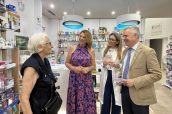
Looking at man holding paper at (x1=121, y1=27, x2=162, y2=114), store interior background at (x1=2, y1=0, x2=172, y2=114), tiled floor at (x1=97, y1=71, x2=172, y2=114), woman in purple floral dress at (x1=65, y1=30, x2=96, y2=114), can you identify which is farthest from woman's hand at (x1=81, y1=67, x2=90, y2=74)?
tiled floor at (x1=97, y1=71, x2=172, y2=114)

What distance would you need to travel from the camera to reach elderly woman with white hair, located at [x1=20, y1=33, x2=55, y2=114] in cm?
147

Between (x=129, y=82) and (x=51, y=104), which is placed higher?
(x=129, y=82)

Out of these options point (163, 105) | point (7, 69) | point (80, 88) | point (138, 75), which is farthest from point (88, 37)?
point (163, 105)

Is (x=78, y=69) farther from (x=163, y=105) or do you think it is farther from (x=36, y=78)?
(x=163, y=105)

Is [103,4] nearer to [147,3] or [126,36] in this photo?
[147,3]

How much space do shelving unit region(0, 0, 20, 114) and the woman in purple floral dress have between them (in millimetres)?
904

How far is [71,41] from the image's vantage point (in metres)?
9.05

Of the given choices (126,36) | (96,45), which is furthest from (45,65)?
(96,45)

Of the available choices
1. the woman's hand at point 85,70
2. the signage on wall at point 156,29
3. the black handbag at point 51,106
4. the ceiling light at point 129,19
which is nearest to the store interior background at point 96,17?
the signage on wall at point 156,29

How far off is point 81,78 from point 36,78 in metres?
1.40

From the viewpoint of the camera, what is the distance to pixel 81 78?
2869 millimetres

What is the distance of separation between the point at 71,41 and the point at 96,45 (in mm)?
1246

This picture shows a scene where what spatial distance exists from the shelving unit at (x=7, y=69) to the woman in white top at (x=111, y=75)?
4.81 ft

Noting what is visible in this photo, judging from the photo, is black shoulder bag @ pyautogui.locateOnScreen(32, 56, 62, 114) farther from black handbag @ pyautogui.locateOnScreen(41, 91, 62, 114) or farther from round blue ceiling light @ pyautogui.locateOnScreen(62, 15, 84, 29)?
round blue ceiling light @ pyautogui.locateOnScreen(62, 15, 84, 29)
